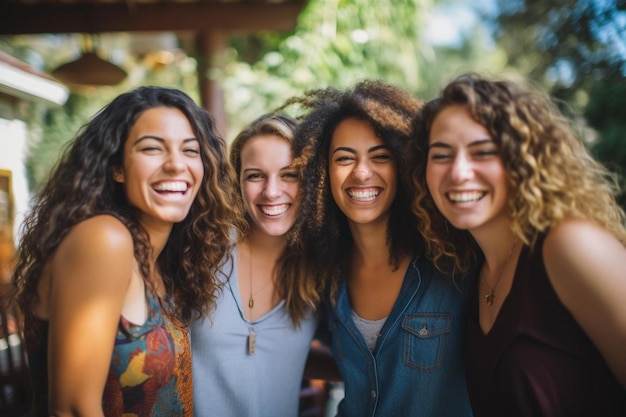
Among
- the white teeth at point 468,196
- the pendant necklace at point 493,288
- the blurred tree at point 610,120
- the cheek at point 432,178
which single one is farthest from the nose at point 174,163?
the blurred tree at point 610,120

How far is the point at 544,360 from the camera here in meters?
1.63

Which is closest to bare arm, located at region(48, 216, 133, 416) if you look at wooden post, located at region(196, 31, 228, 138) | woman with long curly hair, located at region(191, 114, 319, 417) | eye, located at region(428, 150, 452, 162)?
woman with long curly hair, located at region(191, 114, 319, 417)

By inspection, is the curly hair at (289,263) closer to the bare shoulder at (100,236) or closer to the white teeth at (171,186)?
the white teeth at (171,186)

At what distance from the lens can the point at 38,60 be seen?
1844 centimetres

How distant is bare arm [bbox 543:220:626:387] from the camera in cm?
150

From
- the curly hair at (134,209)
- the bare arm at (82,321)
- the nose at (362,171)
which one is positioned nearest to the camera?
the bare arm at (82,321)

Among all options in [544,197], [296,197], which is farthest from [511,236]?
[296,197]

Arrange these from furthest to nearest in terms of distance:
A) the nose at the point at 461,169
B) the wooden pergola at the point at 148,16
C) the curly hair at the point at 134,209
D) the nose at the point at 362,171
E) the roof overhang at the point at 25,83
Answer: the roof overhang at the point at 25,83
the wooden pergola at the point at 148,16
the nose at the point at 362,171
the curly hair at the point at 134,209
the nose at the point at 461,169

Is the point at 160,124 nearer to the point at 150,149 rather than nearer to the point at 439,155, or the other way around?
the point at 150,149

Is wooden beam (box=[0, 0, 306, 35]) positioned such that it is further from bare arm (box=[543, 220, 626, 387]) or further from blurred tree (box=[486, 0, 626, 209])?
bare arm (box=[543, 220, 626, 387])

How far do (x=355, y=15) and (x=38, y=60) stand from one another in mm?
17117

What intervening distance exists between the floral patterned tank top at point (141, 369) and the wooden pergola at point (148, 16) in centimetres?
359

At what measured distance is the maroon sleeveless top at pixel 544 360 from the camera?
1.61 meters

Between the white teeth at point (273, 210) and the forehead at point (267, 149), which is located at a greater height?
the forehead at point (267, 149)
